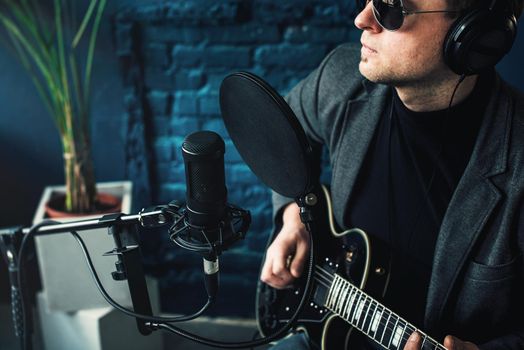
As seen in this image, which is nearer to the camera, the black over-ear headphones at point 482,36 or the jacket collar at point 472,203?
the black over-ear headphones at point 482,36

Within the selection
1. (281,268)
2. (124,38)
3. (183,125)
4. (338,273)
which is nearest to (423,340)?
(338,273)

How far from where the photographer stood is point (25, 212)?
2264 mm

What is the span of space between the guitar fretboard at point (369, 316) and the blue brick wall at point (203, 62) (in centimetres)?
85

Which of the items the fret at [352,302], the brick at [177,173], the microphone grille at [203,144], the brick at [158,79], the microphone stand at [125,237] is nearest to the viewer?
the microphone grille at [203,144]

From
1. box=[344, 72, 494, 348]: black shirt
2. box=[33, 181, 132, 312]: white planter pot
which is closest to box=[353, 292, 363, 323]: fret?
box=[344, 72, 494, 348]: black shirt

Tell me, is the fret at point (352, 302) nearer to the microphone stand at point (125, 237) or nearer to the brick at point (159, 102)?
the microphone stand at point (125, 237)

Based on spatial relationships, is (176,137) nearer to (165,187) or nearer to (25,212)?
(165,187)

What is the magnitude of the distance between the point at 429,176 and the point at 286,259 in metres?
0.38

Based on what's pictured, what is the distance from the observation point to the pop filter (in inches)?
34.5

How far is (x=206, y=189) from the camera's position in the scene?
811mm

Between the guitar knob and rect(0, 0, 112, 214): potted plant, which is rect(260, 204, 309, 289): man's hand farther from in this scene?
rect(0, 0, 112, 214): potted plant

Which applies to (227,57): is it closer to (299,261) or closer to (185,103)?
(185,103)

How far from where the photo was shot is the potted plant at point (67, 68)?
181 centimetres

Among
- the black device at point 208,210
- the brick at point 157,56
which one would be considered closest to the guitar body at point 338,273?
the black device at point 208,210
